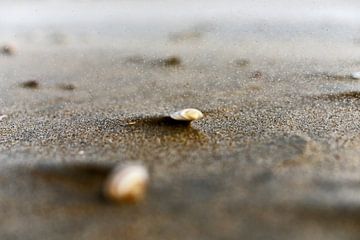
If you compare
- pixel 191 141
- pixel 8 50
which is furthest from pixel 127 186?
pixel 8 50

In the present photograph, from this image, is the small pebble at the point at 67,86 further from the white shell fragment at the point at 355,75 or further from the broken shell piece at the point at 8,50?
the white shell fragment at the point at 355,75

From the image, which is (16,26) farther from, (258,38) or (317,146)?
(317,146)

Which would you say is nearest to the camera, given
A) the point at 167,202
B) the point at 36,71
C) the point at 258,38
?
the point at 167,202

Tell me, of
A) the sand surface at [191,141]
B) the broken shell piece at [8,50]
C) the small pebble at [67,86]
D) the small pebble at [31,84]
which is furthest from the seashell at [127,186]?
the broken shell piece at [8,50]

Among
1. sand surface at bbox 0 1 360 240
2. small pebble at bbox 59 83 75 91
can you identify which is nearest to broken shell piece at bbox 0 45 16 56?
sand surface at bbox 0 1 360 240

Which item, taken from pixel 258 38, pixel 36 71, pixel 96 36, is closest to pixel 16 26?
pixel 96 36

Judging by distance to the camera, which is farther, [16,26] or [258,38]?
[16,26]
